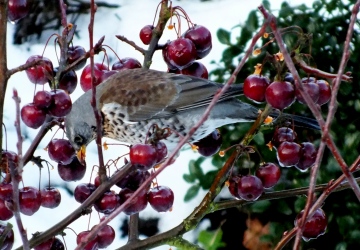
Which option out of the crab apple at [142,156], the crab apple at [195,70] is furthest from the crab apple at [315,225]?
the crab apple at [195,70]

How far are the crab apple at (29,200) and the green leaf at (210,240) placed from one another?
124 cm

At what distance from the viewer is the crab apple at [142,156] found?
113 cm

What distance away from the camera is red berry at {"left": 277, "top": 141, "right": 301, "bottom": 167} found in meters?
1.35

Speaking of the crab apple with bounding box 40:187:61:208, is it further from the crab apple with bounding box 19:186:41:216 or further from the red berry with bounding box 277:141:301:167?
the red berry with bounding box 277:141:301:167

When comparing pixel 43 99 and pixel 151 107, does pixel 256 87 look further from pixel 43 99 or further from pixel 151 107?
pixel 151 107

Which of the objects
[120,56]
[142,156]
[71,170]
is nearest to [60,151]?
[71,170]

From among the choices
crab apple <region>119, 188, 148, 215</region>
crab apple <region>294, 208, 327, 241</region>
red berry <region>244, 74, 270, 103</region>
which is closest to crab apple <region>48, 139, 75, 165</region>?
crab apple <region>119, 188, 148, 215</region>

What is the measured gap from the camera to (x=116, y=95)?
186 cm

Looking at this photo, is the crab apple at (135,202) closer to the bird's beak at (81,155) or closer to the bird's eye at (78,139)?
the bird's beak at (81,155)

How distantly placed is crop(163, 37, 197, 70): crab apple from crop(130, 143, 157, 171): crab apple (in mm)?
336

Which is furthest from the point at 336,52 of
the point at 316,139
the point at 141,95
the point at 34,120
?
the point at 34,120

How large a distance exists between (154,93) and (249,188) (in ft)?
1.98

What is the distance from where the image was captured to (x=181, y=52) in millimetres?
1422

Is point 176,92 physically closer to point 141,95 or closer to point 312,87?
point 141,95
